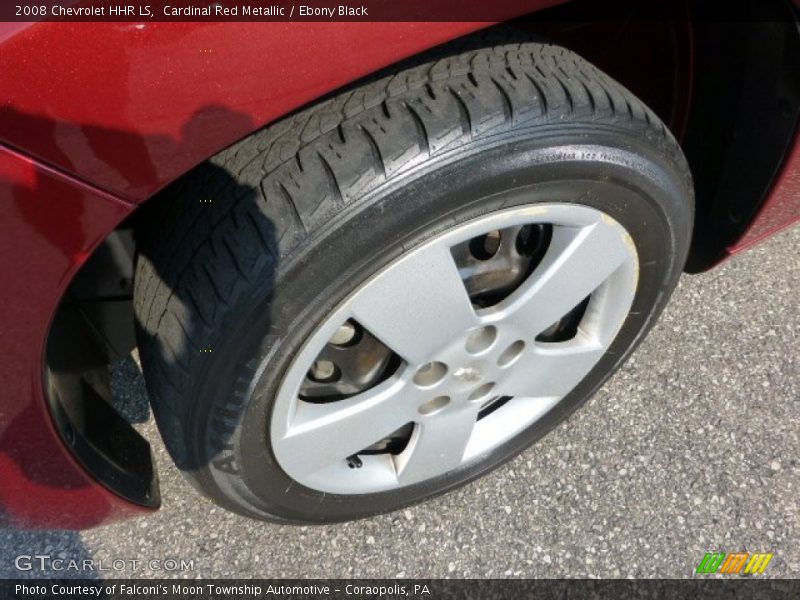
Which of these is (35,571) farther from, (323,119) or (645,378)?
(645,378)

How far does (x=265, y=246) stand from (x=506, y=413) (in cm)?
84

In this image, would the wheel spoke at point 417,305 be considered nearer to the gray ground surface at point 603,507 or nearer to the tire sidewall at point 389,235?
the tire sidewall at point 389,235

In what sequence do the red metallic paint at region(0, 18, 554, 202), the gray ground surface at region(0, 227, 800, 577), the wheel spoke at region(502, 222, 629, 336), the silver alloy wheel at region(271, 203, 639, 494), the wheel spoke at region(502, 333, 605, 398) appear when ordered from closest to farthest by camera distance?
the red metallic paint at region(0, 18, 554, 202) → the silver alloy wheel at region(271, 203, 639, 494) → the wheel spoke at region(502, 222, 629, 336) → the wheel spoke at region(502, 333, 605, 398) → the gray ground surface at region(0, 227, 800, 577)

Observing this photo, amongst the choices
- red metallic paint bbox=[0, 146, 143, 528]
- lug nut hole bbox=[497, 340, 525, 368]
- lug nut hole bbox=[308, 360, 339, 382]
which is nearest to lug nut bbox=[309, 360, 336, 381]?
lug nut hole bbox=[308, 360, 339, 382]

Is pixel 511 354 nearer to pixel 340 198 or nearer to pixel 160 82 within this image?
pixel 340 198

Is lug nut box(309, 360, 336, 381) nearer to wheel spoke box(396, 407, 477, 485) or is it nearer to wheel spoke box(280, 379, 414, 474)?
wheel spoke box(280, 379, 414, 474)

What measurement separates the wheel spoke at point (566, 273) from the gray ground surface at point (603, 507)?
595 mm

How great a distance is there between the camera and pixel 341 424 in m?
1.36

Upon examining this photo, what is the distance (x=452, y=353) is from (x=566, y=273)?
0.25 metres

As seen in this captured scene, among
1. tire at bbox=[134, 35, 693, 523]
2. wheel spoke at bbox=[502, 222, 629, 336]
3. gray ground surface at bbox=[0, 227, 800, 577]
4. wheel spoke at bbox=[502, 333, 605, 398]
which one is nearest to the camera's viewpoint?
tire at bbox=[134, 35, 693, 523]

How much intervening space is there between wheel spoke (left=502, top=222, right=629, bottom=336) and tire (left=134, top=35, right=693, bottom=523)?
49 millimetres

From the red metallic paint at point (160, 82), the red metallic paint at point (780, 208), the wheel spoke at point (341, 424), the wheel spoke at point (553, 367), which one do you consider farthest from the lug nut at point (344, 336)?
the red metallic paint at point (780, 208)

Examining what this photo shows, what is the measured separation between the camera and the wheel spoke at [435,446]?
60.3 inches

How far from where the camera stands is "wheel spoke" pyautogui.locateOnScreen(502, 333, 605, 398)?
4.99 feet
